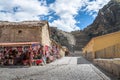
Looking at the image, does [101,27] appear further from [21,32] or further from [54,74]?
[54,74]

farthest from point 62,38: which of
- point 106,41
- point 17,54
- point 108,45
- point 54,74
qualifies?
point 54,74

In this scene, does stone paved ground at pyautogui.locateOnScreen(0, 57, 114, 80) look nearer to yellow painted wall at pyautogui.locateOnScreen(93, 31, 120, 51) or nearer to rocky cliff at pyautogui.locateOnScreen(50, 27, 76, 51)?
yellow painted wall at pyautogui.locateOnScreen(93, 31, 120, 51)

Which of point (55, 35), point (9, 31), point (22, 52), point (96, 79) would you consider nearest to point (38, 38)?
point (9, 31)

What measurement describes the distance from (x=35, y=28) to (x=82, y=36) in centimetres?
8942

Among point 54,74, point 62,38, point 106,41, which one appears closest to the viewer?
point 54,74

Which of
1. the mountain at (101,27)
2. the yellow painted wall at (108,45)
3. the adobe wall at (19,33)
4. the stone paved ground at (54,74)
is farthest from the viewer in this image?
the mountain at (101,27)

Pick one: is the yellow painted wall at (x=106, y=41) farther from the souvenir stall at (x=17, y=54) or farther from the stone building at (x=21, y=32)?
the souvenir stall at (x=17, y=54)

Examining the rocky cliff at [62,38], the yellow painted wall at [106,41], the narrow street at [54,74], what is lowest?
the narrow street at [54,74]

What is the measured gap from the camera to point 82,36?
12031cm

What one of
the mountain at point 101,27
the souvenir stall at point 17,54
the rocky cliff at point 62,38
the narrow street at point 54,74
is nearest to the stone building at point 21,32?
the souvenir stall at point 17,54

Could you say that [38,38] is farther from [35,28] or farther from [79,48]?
[79,48]

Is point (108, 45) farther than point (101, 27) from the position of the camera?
No

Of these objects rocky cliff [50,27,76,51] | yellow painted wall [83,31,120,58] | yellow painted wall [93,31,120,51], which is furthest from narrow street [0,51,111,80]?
rocky cliff [50,27,76,51]

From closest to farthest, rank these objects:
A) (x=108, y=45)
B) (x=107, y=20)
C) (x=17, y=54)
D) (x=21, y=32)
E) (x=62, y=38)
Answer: (x=17, y=54)
(x=108, y=45)
(x=21, y=32)
(x=107, y=20)
(x=62, y=38)
